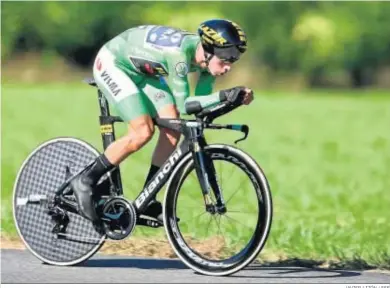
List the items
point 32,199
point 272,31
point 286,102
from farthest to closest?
point 272,31
point 286,102
point 32,199

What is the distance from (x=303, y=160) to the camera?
2212 cm

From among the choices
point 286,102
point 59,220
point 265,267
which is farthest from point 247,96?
point 286,102

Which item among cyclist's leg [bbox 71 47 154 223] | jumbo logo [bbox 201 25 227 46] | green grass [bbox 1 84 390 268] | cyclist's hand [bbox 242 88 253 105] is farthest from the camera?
green grass [bbox 1 84 390 268]

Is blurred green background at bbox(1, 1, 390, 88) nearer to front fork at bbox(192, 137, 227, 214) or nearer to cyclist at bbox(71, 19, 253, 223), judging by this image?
cyclist at bbox(71, 19, 253, 223)

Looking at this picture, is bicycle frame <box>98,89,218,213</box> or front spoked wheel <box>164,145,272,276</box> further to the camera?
bicycle frame <box>98,89,218,213</box>

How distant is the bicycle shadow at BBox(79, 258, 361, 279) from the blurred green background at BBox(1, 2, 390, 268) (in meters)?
0.39

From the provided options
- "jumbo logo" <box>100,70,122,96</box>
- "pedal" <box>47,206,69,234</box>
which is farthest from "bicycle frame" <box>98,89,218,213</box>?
"pedal" <box>47,206,69,234</box>

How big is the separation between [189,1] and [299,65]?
334 inches

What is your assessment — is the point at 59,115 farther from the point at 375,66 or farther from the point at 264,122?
the point at 375,66

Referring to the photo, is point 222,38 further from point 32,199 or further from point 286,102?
point 286,102

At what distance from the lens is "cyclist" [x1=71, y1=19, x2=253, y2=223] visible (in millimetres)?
8633

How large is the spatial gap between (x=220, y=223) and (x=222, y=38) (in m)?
1.41

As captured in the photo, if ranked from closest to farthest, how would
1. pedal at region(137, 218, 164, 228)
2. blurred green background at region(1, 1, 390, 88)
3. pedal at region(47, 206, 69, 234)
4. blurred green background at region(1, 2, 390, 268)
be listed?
pedal at region(137, 218, 164, 228) → pedal at region(47, 206, 69, 234) → blurred green background at region(1, 2, 390, 268) → blurred green background at region(1, 1, 390, 88)

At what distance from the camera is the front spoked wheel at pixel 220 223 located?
8.58 m
